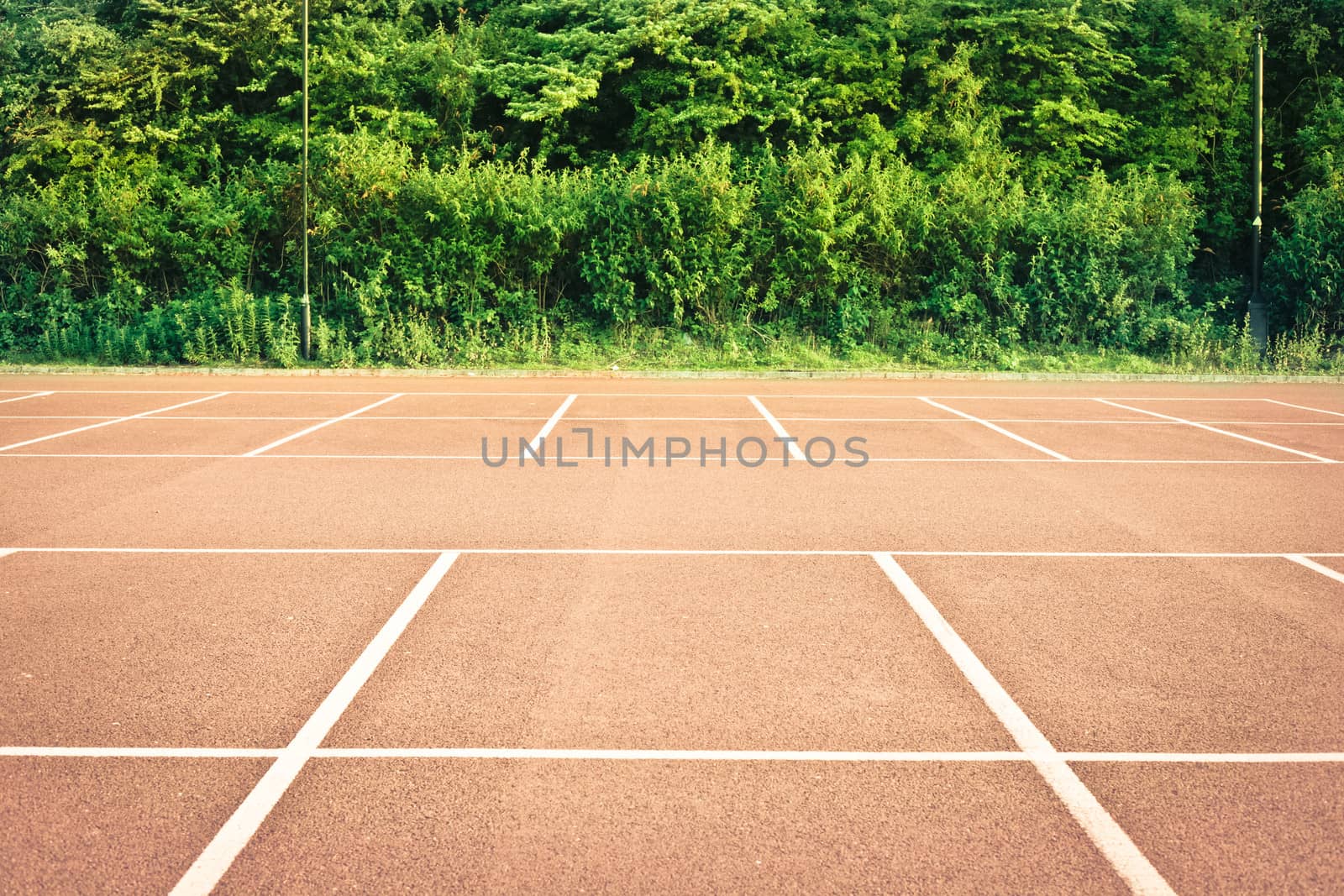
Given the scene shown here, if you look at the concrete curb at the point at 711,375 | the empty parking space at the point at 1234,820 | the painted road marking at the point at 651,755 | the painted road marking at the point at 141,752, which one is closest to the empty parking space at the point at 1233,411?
the concrete curb at the point at 711,375

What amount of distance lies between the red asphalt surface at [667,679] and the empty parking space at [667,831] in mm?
14

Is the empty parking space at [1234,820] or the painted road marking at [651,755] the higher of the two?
the empty parking space at [1234,820]

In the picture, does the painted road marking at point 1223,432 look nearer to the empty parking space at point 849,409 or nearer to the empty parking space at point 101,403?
the empty parking space at point 849,409

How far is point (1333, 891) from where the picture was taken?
351cm

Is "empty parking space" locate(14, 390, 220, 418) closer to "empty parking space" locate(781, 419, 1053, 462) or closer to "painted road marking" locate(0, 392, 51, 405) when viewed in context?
"painted road marking" locate(0, 392, 51, 405)

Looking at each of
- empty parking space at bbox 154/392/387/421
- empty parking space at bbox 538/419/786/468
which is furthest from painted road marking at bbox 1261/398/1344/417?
empty parking space at bbox 154/392/387/421

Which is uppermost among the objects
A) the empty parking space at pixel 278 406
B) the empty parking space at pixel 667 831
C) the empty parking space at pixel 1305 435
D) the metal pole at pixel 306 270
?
the metal pole at pixel 306 270

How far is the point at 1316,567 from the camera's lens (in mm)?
7711

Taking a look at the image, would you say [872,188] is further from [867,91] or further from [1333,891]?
[1333,891]

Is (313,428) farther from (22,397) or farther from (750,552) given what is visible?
(750,552)

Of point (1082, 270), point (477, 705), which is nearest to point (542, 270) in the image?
point (1082, 270)

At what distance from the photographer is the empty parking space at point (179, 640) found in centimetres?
484

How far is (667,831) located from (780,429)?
11903 millimetres

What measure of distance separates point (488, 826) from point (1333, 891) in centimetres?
265
